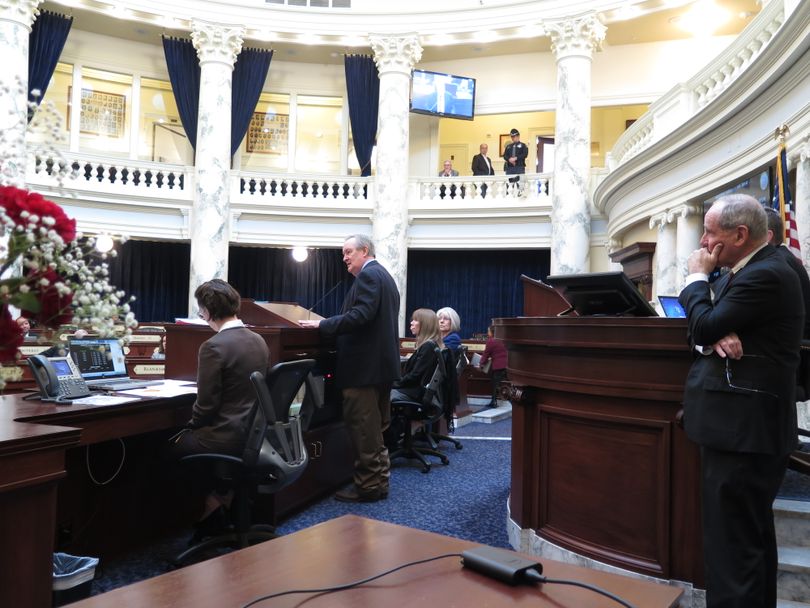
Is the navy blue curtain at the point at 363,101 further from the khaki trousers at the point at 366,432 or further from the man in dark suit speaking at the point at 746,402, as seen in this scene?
the man in dark suit speaking at the point at 746,402

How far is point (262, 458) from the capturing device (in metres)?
3.03

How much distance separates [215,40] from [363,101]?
2978 mm

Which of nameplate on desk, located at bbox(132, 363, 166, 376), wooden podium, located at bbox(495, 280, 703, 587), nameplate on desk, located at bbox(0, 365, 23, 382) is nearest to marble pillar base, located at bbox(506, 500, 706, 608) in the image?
wooden podium, located at bbox(495, 280, 703, 587)

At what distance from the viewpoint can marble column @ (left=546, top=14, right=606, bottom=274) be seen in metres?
11.9

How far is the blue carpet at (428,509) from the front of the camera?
10.6 feet

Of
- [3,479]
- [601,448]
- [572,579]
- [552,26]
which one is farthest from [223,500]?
[552,26]

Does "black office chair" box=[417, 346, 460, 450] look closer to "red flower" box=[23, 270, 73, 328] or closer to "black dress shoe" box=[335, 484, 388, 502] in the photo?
"black dress shoe" box=[335, 484, 388, 502]

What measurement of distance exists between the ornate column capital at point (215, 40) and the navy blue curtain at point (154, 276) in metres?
3.90

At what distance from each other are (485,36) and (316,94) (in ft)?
12.5

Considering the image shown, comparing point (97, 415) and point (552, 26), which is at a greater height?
point (552, 26)

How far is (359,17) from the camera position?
42.5ft

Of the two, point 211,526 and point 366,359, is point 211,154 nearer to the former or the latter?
point 366,359

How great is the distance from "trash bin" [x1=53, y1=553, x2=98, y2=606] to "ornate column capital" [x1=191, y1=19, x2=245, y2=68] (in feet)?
37.5

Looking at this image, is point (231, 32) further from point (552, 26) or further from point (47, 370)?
point (47, 370)
